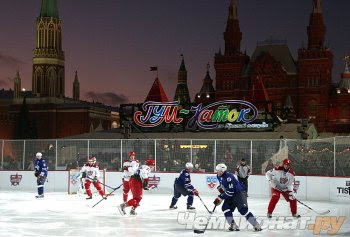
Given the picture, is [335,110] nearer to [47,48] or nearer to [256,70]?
[256,70]

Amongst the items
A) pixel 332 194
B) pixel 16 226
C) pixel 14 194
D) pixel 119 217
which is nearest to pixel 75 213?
pixel 119 217

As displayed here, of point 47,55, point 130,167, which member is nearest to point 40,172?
point 130,167

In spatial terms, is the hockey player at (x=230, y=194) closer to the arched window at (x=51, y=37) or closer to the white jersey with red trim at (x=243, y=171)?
the white jersey with red trim at (x=243, y=171)

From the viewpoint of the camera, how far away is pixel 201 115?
43656 millimetres

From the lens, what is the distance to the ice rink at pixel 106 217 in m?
13.2

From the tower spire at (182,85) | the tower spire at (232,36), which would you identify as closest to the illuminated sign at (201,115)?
the tower spire at (232,36)

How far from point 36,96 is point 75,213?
10012cm

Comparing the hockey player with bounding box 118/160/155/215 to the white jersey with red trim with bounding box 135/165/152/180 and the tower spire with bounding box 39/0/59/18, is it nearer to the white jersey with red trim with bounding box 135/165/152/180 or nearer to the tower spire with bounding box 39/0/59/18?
the white jersey with red trim with bounding box 135/165/152/180

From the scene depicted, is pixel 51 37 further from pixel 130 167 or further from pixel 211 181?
pixel 130 167

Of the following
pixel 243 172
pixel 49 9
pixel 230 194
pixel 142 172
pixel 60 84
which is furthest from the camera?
pixel 60 84

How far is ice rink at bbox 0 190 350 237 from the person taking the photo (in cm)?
1324

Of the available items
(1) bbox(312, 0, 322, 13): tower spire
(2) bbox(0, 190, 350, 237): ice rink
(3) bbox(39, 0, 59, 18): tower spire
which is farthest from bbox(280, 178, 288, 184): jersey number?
(3) bbox(39, 0, 59, 18): tower spire

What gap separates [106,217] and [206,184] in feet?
31.9

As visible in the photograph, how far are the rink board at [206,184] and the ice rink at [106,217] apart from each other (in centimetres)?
119
